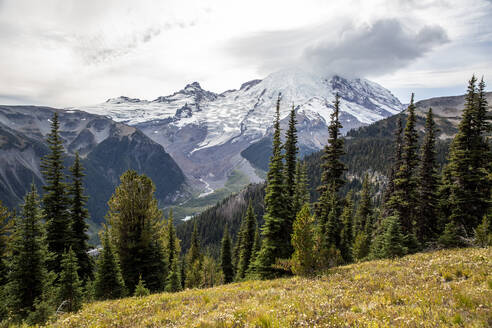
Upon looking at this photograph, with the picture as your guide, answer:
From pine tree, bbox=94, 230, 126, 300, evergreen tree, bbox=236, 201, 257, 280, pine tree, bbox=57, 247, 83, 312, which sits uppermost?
pine tree, bbox=57, 247, 83, 312

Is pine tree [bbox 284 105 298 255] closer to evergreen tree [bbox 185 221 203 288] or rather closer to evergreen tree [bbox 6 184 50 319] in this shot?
evergreen tree [bbox 6 184 50 319]

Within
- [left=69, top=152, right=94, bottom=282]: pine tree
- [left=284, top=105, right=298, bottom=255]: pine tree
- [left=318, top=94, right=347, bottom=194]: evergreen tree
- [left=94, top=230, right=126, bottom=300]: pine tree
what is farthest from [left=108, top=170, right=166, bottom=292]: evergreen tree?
[left=318, top=94, right=347, bottom=194]: evergreen tree

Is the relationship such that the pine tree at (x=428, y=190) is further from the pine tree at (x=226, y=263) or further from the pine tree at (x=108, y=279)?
the pine tree at (x=226, y=263)

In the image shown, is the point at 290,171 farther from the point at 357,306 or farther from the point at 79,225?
the point at 79,225

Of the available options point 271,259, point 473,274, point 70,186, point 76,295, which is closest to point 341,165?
point 271,259

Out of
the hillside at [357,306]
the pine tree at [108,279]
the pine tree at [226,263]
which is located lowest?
the pine tree at [226,263]

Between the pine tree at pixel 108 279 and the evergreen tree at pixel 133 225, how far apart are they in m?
5.03

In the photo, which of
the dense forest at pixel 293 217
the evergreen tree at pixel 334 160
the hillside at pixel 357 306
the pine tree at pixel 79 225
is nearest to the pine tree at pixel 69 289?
the hillside at pixel 357 306

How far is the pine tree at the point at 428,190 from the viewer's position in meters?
26.6

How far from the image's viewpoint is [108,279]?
17.7m

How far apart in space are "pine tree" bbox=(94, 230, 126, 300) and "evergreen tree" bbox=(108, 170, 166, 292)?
5030mm

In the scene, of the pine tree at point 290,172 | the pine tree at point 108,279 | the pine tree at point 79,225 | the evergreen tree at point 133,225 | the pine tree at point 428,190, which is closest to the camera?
the pine tree at point 108,279

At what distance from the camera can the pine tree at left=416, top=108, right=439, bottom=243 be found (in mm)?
26594

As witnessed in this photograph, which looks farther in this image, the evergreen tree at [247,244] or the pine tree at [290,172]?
the evergreen tree at [247,244]
